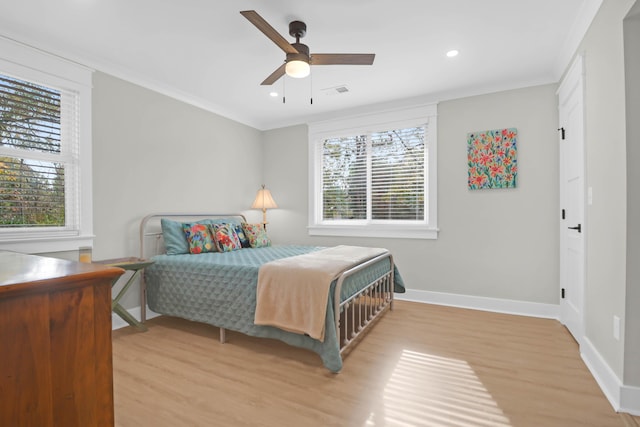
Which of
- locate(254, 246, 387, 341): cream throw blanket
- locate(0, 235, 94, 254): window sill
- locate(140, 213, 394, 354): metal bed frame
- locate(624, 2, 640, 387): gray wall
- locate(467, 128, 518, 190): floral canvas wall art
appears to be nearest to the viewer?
locate(624, 2, 640, 387): gray wall

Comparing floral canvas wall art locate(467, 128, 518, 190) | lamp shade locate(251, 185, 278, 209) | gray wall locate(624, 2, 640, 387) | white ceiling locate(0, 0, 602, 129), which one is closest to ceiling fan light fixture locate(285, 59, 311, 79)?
white ceiling locate(0, 0, 602, 129)

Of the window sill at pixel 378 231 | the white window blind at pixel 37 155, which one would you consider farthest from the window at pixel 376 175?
the white window blind at pixel 37 155

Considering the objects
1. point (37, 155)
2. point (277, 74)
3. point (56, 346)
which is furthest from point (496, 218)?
point (37, 155)

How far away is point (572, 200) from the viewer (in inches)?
112

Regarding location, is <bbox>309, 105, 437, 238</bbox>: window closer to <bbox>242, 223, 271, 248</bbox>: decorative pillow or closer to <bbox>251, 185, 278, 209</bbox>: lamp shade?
<bbox>251, 185, 278, 209</bbox>: lamp shade

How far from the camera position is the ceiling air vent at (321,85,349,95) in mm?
3531

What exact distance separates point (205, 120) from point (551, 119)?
3.94 m

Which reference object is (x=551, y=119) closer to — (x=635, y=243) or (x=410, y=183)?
(x=410, y=183)

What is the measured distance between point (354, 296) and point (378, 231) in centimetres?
174

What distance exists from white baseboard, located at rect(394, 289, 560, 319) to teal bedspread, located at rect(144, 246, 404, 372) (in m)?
1.03

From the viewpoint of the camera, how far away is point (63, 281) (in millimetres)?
819

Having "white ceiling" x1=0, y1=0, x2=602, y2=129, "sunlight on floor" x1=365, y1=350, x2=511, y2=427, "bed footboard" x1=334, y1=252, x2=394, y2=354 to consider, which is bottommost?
"sunlight on floor" x1=365, y1=350, x2=511, y2=427

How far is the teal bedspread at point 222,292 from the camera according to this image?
88.4 inches

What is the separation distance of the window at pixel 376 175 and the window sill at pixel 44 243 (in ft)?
8.90
